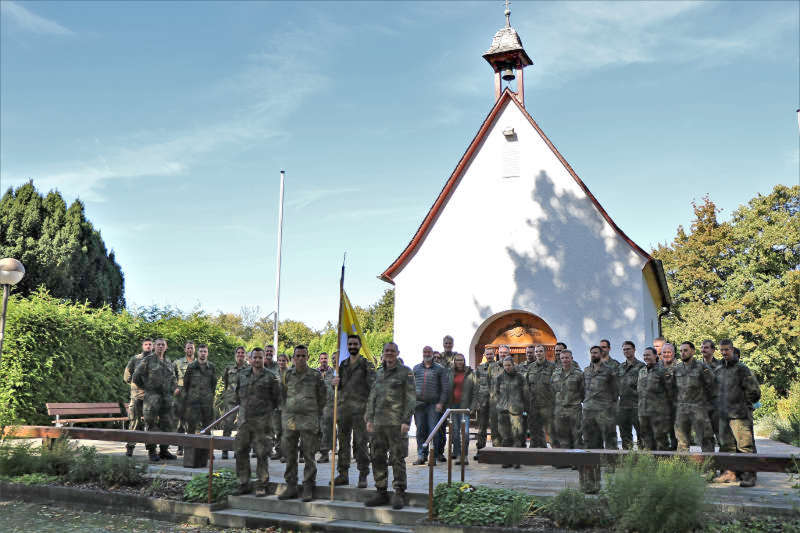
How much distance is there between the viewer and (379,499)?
824 centimetres

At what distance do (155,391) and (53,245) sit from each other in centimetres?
2421

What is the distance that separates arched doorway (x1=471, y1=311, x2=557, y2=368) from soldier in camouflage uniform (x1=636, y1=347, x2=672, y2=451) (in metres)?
6.30

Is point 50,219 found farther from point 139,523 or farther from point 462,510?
point 462,510

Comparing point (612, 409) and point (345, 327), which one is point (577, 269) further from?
point (345, 327)

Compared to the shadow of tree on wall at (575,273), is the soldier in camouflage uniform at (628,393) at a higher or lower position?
lower

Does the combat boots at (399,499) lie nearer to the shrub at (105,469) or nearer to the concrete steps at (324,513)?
the concrete steps at (324,513)

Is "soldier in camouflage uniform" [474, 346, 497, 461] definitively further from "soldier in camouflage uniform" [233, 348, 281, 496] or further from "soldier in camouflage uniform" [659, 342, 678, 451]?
"soldier in camouflage uniform" [233, 348, 281, 496]

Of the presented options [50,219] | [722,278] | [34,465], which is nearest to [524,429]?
[34,465]

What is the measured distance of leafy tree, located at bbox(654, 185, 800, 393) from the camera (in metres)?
32.2

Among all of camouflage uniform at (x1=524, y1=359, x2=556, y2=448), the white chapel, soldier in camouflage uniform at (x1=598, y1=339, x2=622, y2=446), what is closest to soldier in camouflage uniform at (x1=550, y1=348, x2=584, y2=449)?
soldier in camouflage uniform at (x1=598, y1=339, x2=622, y2=446)

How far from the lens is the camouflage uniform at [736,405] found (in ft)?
30.5

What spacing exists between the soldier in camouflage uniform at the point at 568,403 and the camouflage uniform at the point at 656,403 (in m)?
0.99

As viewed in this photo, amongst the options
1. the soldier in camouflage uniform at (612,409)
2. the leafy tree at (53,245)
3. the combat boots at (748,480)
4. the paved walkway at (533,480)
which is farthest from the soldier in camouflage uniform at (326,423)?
the leafy tree at (53,245)

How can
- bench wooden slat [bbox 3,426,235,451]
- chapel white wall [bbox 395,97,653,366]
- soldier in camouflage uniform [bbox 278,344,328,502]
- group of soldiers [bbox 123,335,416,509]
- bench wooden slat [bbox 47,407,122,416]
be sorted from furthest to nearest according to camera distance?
chapel white wall [bbox 395,97,653,366] < bench wooden slat [bbox 47,407,122,416] < bench wooden slat [bbox 3,426,235,451] < soldier in camouflage uniform [bbox 278,344,328,502] < group of soldiers [bbox 123,335,416,509]
